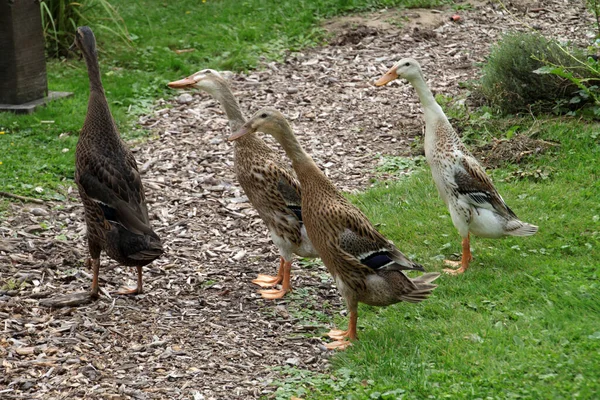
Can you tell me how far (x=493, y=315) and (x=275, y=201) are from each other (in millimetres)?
1846

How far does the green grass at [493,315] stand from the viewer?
4.77 m

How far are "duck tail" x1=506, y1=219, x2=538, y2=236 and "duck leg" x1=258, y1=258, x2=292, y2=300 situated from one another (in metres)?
1.72

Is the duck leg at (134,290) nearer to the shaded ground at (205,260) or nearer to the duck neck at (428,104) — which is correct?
the shaded ground at (205,260)

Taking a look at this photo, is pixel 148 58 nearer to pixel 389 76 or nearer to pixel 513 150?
pixel 389 76

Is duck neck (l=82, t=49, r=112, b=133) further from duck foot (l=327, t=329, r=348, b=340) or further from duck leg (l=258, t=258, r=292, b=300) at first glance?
duck foot (l=327, t=329, r=348, b=340)

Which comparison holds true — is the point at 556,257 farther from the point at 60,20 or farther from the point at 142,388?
the point at 60,20

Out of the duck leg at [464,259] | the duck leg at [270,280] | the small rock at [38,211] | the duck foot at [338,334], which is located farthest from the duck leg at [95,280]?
the duck leg at [464,259]

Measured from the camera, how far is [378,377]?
497cm

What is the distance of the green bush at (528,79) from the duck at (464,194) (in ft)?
8.42

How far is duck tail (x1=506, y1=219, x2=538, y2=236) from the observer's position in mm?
6270

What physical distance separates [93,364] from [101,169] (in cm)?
155

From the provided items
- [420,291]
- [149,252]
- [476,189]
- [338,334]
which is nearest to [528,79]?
[476,189]

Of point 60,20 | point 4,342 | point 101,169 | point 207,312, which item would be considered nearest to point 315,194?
point 207,312

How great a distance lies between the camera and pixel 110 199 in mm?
5969
